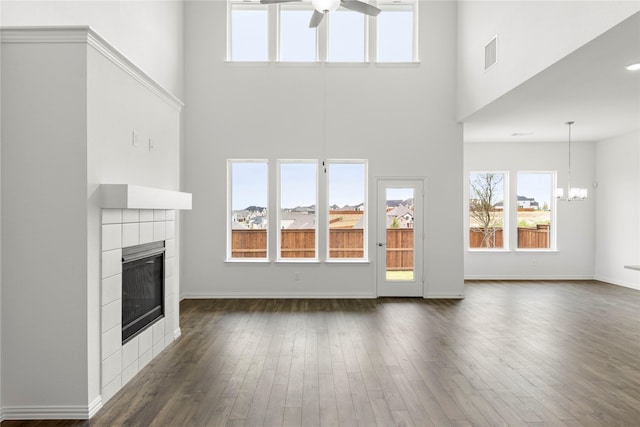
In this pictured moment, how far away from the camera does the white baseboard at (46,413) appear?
2766 mm

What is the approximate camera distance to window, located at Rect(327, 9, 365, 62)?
6.83 metres

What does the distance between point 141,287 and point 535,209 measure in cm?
808

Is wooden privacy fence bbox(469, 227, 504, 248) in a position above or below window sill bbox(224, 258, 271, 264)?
above

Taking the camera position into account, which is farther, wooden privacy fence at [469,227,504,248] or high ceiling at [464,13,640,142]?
wooden privacy fence at [469,227,504,248]

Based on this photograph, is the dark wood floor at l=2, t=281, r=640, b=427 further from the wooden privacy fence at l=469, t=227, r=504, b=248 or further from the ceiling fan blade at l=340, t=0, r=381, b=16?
the ceiling fan blade at l=340, t=0, r=381, b=16

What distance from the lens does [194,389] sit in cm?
325

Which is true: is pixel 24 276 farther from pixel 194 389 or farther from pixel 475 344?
pixel 475 344

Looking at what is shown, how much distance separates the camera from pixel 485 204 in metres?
8.73

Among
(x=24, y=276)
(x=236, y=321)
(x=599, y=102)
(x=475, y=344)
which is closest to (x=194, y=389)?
(x=24, y=276)

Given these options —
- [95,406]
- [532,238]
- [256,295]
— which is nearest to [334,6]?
[95,406]

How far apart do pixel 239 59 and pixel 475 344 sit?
220 inches

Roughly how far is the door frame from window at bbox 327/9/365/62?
2.13 m

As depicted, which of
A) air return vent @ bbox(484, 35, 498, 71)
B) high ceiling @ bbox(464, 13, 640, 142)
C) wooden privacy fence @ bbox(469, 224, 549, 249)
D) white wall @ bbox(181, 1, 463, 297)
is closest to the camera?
high ceiling @ bbox(464, 13, 640, 142)

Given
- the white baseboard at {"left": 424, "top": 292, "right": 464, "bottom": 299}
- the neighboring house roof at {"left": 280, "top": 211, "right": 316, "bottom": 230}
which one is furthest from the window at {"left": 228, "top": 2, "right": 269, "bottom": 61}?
the white baseboard at {"left": 424, "top": 292, "right": 464, "bottom": 299}
